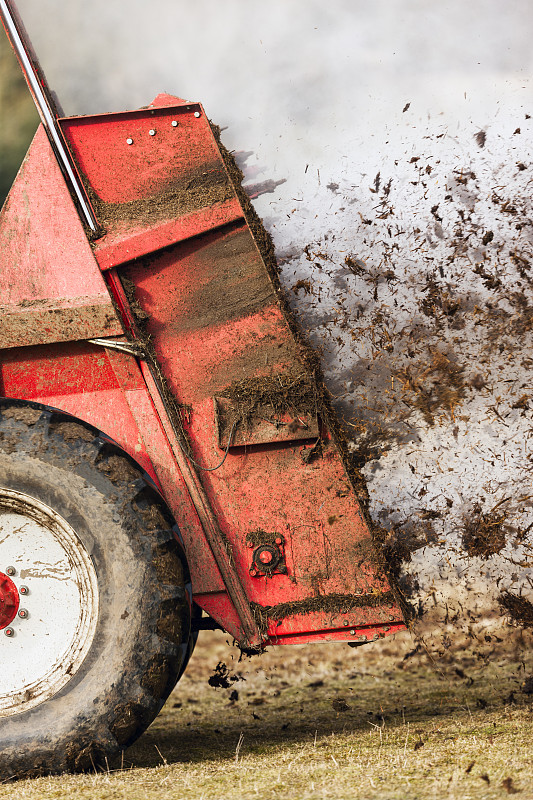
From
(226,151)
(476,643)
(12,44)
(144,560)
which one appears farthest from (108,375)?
(476,643)

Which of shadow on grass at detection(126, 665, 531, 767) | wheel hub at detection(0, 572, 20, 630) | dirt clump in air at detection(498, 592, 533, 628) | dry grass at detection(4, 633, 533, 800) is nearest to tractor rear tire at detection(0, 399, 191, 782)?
wheel hub at detection(0, 572, 20, 630)

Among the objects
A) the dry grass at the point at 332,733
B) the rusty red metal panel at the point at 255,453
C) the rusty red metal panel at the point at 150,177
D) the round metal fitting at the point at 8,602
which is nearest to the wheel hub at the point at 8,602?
the round metal fitting at the point at 8,602

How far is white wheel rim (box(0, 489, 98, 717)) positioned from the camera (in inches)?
84.6

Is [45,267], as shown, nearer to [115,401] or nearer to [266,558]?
[115,401]

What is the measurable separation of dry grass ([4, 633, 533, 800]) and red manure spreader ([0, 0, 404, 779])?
13.6 inches

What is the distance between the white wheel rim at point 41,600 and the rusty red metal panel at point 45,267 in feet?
2.22

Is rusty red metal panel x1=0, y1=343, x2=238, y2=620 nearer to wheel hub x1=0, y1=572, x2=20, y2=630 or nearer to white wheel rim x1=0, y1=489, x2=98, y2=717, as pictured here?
white wheel rim x1=0, y1=489, x2=98, y2=717

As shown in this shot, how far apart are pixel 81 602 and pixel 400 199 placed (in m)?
2.20

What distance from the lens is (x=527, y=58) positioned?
9.15 ft

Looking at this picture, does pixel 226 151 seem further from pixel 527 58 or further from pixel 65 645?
pixel 65 645

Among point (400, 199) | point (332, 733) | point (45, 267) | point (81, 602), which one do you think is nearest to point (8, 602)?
point (81, 602)

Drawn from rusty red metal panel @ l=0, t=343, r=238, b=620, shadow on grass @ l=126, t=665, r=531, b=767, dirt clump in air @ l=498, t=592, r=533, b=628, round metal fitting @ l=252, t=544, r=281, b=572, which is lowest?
shadow on grass @ l=126, t=665, r=531, b=767

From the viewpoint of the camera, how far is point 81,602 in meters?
2.18

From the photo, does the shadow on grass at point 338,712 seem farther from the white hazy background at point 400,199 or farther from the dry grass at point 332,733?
the white hazy background at point 400,199
